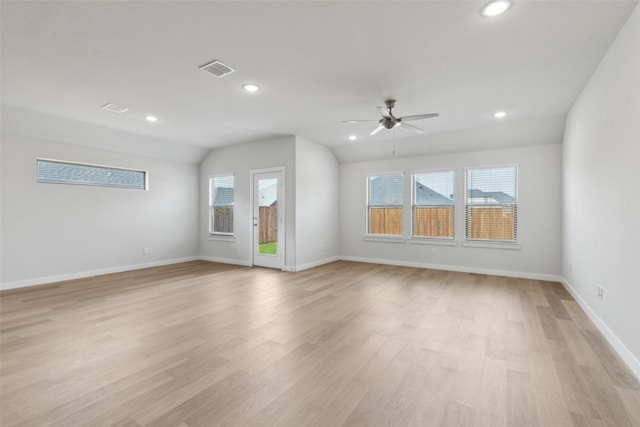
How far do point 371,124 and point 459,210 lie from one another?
270 cm

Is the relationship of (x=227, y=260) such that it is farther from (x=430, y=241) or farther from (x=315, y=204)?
(x=430, y=241)

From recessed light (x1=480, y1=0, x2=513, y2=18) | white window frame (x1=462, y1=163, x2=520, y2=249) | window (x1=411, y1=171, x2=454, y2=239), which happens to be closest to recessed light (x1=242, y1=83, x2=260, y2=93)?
recessed light (x1=480, y1=0, x2=513, y2=18)

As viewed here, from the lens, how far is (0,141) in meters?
4.64

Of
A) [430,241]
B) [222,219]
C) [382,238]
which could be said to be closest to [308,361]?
[430,241]

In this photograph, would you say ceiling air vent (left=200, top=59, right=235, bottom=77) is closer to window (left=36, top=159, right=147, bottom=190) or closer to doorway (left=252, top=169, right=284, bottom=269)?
doorway (left=252, top=169, right=284, bottom=269)

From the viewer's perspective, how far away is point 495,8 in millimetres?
2230

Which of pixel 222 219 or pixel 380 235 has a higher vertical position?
pixel 222 219

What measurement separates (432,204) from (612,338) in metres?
4.02

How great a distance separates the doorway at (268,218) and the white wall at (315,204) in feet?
1.34

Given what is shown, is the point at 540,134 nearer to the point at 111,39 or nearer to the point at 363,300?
the point at 363,300

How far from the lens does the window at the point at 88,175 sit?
17.1 ft

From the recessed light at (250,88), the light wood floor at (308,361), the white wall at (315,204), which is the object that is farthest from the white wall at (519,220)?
the recessed light at (250,88)

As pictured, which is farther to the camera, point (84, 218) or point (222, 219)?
point (222, 219)

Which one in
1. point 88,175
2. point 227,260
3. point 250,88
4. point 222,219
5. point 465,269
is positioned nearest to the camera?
point 250,88
